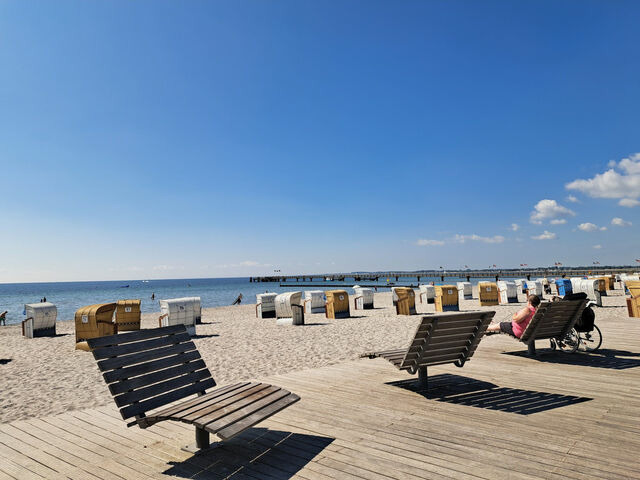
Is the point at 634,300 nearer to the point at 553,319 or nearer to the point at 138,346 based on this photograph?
the point at 553,319

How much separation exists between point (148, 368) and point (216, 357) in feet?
22.7

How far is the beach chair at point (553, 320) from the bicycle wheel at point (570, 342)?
333 millimetres

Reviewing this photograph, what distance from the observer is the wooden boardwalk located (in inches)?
114

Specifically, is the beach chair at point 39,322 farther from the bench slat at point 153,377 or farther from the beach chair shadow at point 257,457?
the beach chair shadow at point 257,457

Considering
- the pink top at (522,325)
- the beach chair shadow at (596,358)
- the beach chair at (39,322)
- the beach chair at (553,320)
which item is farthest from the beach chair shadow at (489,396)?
the beach chair at (39,322)

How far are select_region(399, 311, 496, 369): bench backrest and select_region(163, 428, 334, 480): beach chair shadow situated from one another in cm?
163

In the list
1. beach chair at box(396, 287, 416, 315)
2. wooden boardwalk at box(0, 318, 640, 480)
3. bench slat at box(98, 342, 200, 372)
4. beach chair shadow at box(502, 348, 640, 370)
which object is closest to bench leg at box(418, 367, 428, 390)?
wooden boardwalk at box(0, 318, 640, 480)

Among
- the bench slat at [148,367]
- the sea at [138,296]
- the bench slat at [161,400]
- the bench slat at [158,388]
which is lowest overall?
the sea at [138,296]

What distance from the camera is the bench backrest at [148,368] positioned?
121 inches

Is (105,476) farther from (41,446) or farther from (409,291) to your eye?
(409,291)

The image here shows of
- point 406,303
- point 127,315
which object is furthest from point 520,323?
point 127,315

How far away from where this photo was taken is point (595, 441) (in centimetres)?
326

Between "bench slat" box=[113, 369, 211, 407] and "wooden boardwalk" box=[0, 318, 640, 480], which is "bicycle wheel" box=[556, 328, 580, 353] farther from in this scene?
"bench slat" box=[113, 369, 211, 407]

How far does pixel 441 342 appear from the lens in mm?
4773
